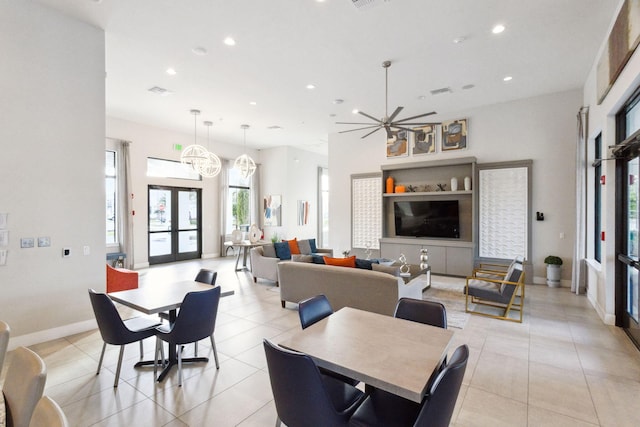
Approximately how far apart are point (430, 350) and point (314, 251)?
6.11 metres

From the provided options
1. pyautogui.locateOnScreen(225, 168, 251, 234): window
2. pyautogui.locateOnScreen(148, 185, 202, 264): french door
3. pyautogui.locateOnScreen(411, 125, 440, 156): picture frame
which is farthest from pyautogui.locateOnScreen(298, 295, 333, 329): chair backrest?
pyautogui.locateOnScreen(225, 168, 251, 234): window

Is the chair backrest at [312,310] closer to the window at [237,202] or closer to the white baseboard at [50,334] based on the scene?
the white baseboard at [50,334]

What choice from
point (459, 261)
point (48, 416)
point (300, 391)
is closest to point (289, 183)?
point (459, 261)

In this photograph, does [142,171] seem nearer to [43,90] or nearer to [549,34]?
[43,90]

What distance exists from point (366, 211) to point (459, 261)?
2716 mm

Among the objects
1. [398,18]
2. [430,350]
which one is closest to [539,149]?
[398,18]

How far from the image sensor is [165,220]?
9.02 meters

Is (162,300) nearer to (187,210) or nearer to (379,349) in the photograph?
(379,349)

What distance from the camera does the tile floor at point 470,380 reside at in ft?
7.64

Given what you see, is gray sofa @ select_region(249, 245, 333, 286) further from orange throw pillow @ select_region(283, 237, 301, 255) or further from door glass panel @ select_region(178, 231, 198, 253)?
door glass panel @ select_region(178, 231, 198, 253)

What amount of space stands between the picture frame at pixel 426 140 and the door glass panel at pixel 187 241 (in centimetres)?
704

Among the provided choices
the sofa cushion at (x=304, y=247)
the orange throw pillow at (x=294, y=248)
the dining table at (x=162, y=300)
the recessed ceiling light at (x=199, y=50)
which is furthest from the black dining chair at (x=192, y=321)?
the sofa cushion at (x=304, y=247)

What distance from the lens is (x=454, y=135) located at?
731 centimetres

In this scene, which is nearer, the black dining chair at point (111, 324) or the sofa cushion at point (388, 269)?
the black dining chair at point (111, 324)
